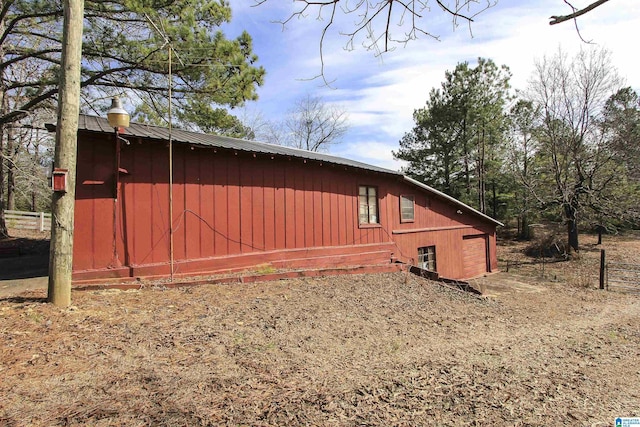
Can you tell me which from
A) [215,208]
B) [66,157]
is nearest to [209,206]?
[215,208]

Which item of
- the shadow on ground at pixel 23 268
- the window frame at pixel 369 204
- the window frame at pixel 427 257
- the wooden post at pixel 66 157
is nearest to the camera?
the wooden post at pixel 66 157

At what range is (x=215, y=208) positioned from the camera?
289 inches

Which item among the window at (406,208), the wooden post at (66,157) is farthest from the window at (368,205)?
the wooden post at (66,157)

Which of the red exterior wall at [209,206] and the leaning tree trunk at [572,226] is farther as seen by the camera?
the leaning tree trunk at [572,226]

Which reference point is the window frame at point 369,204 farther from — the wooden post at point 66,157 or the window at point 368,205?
the wooden post at point 66,157

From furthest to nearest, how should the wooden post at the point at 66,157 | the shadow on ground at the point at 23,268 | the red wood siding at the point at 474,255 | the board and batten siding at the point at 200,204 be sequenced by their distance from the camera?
the red wood siding at the point at 474,255, the board and batten siding at the point at 200,204, the shadow on ground at the point at 23,268, the wooden post at the point at 66,157

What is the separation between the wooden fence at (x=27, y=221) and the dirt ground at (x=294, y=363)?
59.5 feet

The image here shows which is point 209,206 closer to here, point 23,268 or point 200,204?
point 200,204

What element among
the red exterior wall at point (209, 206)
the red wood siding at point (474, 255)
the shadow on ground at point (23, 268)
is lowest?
the red wood siding at point (474, 255)

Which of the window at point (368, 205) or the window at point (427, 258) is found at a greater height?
the window at point (368, 205)

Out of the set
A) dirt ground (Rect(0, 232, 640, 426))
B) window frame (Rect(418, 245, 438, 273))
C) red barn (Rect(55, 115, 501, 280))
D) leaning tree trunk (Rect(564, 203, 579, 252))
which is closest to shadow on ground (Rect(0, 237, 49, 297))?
red barn (Rect(55, 115, 501, 280))

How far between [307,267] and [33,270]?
6.49 metres

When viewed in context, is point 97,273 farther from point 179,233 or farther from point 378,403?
point 378,403

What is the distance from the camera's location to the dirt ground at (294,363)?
2449 millimetres
